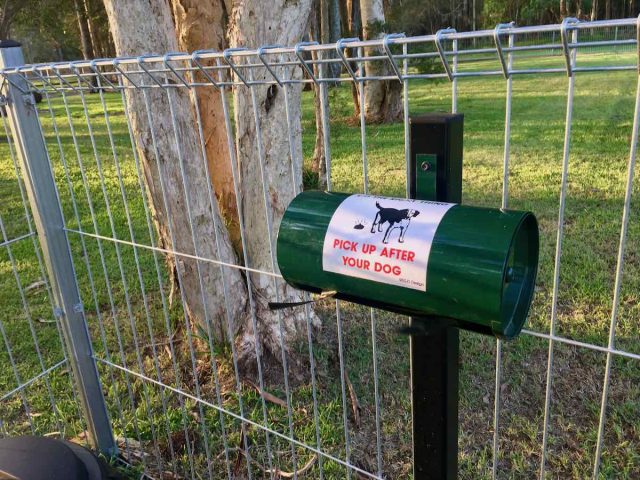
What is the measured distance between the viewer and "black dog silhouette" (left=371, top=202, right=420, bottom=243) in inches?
50.1

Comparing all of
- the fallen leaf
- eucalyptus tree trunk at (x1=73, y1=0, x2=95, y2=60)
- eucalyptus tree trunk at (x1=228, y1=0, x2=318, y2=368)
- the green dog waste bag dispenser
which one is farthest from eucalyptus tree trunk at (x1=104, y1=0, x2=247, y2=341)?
eucalyptus tree trunk at (x1=73, y1=0, x2=95, y2=60)

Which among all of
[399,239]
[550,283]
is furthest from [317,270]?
[550,283]

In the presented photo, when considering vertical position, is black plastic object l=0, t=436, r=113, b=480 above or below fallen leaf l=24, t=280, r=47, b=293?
above

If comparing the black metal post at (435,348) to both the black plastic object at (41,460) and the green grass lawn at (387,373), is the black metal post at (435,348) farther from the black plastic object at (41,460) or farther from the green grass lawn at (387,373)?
the black plastic object at (41,460)

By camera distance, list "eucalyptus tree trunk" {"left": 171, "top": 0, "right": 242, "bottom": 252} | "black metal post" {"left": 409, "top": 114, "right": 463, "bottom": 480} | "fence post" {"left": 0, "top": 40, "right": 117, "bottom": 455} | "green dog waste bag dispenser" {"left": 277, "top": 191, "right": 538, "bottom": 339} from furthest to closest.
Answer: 1. "eucalyptus tree trunk" {"left": 171, "top": 0, "right": 242, "bottom": 252}
2. "fence post" {"left": 0, "top": 40, "right": 117, "bottom": 455}
3. "black metal post" {"left": 409, "top": 114, "right": 463, "bottom": 480}
4. "green dog waste bag dispenser" {"left": 277, "top": 191, "right": 538, "bottom": 339}

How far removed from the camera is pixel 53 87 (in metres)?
2.24

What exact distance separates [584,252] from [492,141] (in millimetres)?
4939

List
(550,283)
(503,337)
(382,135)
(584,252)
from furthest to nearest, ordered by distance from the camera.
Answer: (382,135), (584,252), (550,283), (503,337)

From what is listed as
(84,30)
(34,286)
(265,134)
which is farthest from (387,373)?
(84,30)

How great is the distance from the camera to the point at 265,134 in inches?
123

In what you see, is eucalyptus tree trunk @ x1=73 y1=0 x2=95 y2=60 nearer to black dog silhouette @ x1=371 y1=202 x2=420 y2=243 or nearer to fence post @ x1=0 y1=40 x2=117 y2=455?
fence post @ x1=0 y1=40 x2=117 y2=455

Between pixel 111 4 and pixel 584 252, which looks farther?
pixel 584 252

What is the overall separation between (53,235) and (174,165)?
78cm

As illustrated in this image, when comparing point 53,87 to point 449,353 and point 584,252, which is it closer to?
point 449,353
